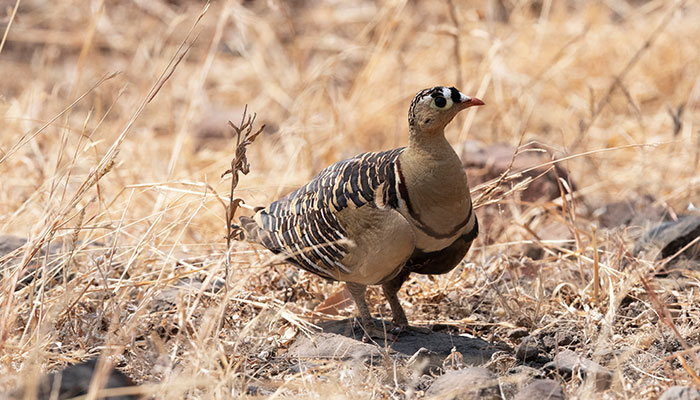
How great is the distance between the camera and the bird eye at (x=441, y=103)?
239cm

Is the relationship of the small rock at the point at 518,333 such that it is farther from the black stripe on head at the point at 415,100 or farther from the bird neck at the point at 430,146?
the black stripe on head at the point at 415,100

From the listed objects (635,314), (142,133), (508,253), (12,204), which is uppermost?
(142,133)

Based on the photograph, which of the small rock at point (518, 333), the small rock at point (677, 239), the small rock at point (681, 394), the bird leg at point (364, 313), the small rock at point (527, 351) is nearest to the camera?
the small rock at point (681, 394)

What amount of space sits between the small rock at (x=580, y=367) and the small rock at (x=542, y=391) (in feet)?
0.33

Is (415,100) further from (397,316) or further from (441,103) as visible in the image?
(397,316)

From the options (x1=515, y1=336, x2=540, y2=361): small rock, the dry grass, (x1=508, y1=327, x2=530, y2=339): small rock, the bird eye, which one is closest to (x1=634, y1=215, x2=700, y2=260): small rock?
the dry grass

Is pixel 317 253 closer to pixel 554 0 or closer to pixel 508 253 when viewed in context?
pixel 508 253

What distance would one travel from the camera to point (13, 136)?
15.5ft

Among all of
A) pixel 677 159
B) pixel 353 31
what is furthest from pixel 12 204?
pixel 353 31

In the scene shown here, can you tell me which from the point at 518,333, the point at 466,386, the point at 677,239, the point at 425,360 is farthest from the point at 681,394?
the point at 677,239

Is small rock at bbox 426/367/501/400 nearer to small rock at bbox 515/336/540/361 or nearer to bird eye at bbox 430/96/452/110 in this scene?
small rock at bbox 515/336/540/361

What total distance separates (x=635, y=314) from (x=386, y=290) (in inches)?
35.5

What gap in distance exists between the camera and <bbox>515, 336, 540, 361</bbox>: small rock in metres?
2.50

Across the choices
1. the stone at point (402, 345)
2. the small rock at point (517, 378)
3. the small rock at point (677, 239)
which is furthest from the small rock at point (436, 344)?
the small rock at point (677, 239)
